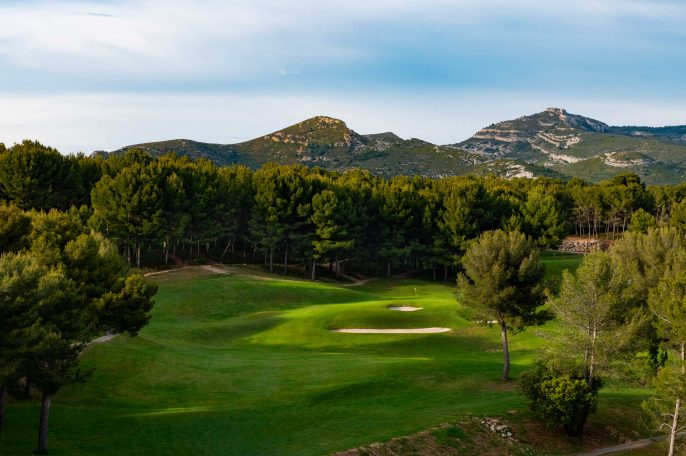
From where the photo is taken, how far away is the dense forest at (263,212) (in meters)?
82.2

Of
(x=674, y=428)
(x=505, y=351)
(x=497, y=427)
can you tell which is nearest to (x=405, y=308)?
(x=505, y=351)

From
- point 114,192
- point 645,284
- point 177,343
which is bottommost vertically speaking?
point 177,343

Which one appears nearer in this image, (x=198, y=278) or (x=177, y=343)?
(x=177, y=343)

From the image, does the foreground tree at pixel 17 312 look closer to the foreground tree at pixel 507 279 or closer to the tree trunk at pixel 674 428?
the foreground tree at pixel 507 279

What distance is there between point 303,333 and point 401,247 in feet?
178

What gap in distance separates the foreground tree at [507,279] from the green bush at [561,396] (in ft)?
18.3

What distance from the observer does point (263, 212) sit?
95.4 metres

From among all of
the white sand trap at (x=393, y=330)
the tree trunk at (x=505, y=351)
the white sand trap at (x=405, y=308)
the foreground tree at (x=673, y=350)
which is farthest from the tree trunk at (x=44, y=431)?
the white sand trap at (x=405, y=308)

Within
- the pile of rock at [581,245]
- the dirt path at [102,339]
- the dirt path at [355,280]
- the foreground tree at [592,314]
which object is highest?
the foreground tree at [592,314]

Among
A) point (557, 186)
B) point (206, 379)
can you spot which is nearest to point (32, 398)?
point (206, 379)

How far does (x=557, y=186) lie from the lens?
534 feet

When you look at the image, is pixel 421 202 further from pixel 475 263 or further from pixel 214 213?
pixel 475 263

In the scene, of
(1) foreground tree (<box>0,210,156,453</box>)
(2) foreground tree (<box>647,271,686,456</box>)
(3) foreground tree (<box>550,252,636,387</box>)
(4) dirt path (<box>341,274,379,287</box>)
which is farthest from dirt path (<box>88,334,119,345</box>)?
(4) dirt path (<box>341,274,379,287</box>)

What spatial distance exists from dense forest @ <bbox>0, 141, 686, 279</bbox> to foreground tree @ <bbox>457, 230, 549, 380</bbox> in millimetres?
57645
